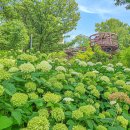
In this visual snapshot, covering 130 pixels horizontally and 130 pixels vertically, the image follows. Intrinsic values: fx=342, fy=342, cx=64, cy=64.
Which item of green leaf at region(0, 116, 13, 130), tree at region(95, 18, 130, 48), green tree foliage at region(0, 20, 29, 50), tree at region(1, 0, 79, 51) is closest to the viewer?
green leaf at region(0, 116, 13, 130)

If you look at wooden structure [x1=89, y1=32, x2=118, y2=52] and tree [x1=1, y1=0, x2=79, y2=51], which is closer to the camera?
wooden structure [x1=89, y1=32, x2=118, y2=52]

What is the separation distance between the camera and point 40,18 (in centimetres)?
2472

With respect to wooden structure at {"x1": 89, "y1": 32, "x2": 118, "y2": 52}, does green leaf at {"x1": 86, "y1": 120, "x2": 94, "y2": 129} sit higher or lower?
lower

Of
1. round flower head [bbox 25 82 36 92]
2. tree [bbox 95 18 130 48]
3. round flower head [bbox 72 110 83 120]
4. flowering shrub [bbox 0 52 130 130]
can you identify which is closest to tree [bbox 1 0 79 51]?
tree [bbox 95 18 130 48]

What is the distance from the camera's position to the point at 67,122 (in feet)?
5.69

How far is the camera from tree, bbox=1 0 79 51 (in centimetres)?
2427

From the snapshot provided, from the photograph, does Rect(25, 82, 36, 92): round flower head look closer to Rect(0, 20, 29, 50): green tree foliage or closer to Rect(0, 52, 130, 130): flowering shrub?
Rect(0, 52, 130, 130): flowering shrub

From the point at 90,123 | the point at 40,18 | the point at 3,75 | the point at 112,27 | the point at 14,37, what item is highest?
the point at 112,27

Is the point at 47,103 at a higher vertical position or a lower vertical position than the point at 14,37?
lower

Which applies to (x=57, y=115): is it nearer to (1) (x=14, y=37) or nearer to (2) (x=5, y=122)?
(2) (x=5, y=122)

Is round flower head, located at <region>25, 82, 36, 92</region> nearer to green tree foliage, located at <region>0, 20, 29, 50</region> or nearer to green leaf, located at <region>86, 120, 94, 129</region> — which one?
green leaf, located at <region>86, 120, 94, 129</region>

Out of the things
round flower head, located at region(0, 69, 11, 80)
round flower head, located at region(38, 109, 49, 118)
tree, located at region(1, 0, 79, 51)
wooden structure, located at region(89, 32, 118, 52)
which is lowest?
round flower head, located at region(38, 109, 49, 118)

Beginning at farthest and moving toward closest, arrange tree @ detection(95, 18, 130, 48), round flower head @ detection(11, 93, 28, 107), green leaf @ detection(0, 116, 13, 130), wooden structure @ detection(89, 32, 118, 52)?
tree @ detection(95, 18, 130, 48) < wooden structure @ detection(89, 32, 118, 52) < round flower head @ detection(11, 93, 28, 107) < green leaf @ detection(0, 116, 13, 130)

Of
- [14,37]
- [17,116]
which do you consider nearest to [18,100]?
[17,116]
